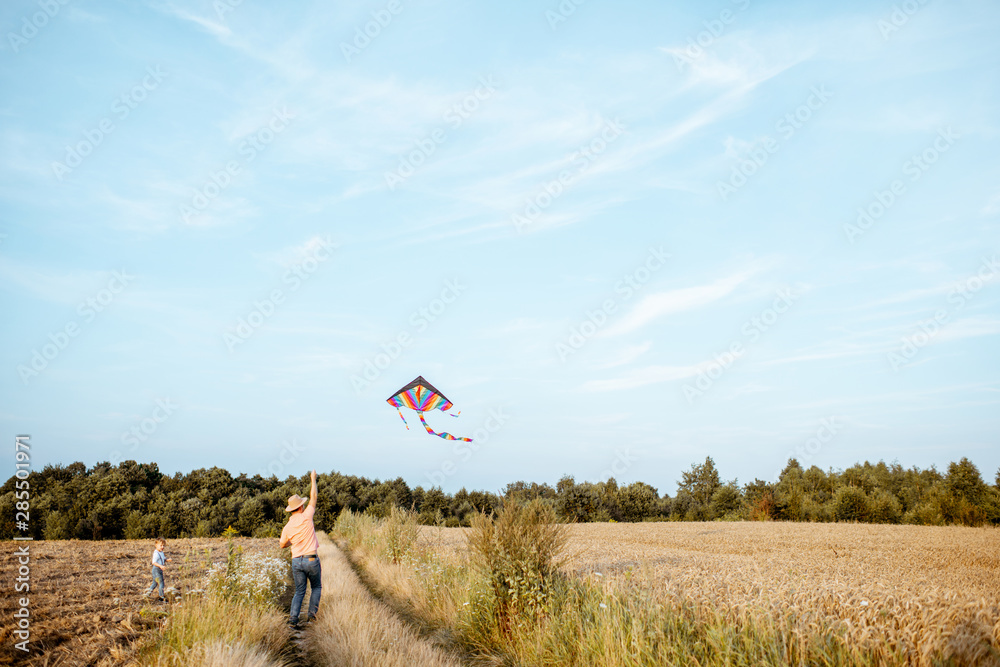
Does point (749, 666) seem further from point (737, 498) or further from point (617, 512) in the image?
point (737, 498)

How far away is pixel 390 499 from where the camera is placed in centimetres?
4347

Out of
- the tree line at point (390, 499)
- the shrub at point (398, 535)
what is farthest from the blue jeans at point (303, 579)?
the tree line at point (390, 499)

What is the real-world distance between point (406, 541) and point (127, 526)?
23479 millimetres

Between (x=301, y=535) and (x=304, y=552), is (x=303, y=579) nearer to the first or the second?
(x=304, y=552)

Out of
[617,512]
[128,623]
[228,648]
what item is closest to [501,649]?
[228,648]

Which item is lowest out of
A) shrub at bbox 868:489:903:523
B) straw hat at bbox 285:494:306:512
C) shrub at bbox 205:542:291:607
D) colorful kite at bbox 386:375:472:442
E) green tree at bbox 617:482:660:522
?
green tree at bbox 617:482:660:522

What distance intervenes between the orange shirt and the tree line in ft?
40.2

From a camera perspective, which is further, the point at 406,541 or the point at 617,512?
the point at 617,512

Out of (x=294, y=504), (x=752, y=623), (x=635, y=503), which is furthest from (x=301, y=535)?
(x=635, y=503)

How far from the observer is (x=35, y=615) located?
7.81 meters

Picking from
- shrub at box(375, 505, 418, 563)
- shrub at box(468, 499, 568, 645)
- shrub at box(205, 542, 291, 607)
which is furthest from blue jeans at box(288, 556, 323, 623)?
shrub at box(375, 505, 418, 563)

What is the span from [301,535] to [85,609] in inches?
141

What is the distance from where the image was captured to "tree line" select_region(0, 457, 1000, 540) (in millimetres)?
29609

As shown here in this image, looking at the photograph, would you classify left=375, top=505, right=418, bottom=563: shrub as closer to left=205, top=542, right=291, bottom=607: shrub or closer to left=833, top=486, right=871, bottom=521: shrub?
left=205, top=542, right=291, bottom=607: shrub
